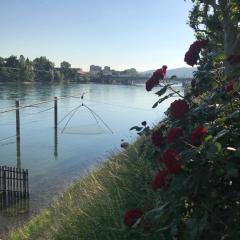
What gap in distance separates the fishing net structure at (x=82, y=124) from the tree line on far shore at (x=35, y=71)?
2432 inches

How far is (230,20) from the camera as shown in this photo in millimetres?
5613

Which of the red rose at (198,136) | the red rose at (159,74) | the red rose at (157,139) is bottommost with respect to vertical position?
the red rose at (157,139)

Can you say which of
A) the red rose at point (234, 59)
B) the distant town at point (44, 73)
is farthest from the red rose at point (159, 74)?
the distant town at point (44, 73)

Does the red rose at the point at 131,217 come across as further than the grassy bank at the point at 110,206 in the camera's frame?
No

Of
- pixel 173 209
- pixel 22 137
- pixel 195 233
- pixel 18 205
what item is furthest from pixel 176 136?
pixel 22 137

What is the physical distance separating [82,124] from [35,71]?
81431mm

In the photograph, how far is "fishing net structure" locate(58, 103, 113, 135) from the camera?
124 feet

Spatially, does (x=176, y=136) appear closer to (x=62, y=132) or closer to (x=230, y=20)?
(x=230, y=20)

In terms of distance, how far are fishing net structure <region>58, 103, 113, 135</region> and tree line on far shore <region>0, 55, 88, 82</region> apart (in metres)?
61.8

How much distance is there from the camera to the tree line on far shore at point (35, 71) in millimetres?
108688

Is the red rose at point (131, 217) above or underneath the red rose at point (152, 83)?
underneath

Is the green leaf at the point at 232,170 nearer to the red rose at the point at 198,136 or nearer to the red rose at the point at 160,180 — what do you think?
the red rose at the point at 198,136

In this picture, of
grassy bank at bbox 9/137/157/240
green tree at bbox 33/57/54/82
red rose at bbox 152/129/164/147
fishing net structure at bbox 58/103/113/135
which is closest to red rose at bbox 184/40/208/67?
red rose at bbox 152/129/164/147

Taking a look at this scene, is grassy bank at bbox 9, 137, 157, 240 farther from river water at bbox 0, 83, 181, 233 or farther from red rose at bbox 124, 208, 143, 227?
river water at bbox 0, 83, 181, 233
